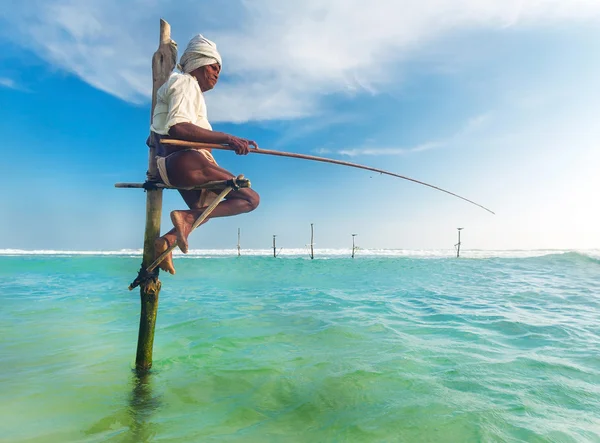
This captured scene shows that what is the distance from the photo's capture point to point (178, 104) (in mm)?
3043

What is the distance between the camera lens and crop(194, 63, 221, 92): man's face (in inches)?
129

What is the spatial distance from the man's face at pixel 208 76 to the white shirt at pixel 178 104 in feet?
0.44

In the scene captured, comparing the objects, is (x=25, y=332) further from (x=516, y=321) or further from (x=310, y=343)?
(x=516, y=321)

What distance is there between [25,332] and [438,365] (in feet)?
23.9

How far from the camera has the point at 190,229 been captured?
3252mm

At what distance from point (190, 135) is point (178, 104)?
11.2 inches

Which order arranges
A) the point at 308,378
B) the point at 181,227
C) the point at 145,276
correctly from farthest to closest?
the point at 308,378 < the point at 145,276 < the point at 181,227

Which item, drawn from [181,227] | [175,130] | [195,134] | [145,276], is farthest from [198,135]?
[145,276]

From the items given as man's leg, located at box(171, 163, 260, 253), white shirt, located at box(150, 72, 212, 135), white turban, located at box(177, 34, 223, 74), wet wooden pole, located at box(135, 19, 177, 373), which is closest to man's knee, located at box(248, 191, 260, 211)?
man's leg, located at box(171, 163, 260, 253)

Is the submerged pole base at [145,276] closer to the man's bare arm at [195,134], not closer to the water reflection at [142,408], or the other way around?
the water reflection at [142,408]

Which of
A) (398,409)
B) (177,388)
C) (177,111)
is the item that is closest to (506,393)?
(398,409)

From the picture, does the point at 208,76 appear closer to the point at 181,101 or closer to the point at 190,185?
the point at 181,101

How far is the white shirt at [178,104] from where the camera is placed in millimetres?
3039

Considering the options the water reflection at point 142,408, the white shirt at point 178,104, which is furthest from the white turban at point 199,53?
the water reflection at point 142,408
